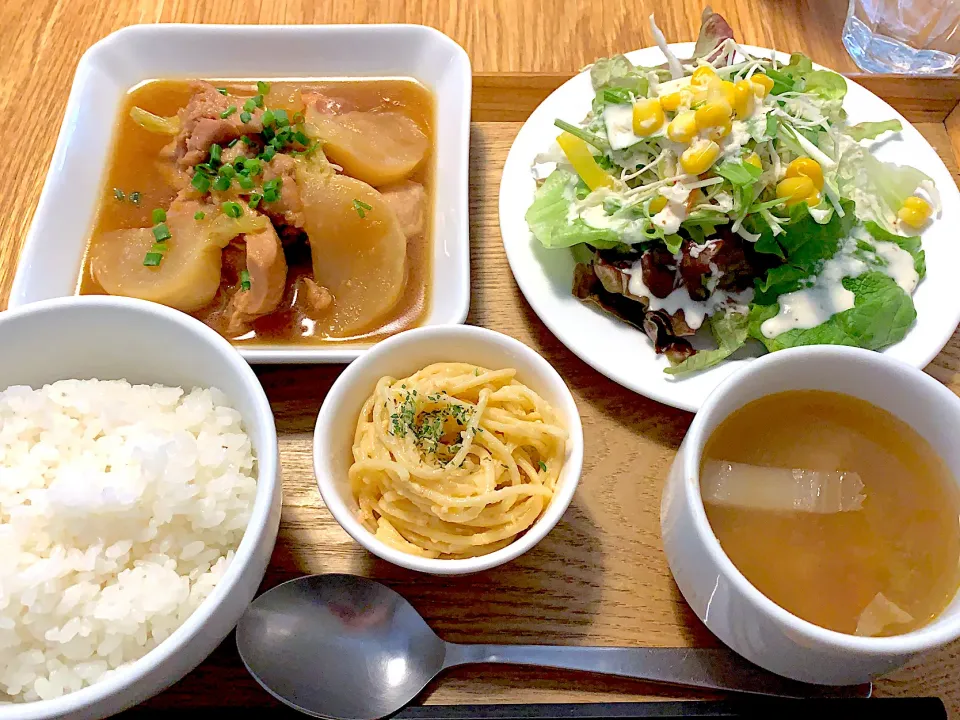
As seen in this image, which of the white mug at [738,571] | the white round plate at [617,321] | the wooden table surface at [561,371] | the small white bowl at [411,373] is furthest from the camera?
the white round plate at [617,321]

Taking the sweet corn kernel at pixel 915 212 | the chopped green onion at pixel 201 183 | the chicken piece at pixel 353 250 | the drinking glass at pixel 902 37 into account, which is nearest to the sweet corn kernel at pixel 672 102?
the sweet corn kernel at pixel 915 212

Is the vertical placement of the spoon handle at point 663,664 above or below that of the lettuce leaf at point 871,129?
below

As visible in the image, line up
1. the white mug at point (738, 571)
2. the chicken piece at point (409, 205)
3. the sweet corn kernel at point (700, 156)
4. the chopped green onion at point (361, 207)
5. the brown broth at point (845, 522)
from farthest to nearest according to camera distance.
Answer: the chicken piece at point (409, 205), the chopped green onion at point (361, 207), the sweet corn kernel at point (700, 156), the brown broth at point (845, 522), the white mug at point (738, 571)

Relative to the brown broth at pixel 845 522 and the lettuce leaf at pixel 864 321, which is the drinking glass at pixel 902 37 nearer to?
the lettuce leaf at pixel 864 321

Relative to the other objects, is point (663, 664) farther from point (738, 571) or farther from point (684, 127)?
point (684, 127)

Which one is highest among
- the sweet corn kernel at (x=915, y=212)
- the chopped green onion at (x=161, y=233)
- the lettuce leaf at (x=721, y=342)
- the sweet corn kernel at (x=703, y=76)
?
the sweet corn kernel at (x=703, y=76)

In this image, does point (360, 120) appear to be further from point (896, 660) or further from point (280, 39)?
point (896, 660)

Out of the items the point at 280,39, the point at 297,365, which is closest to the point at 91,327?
the point at 297,365

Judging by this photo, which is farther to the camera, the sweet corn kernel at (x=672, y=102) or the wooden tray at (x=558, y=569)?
the sweet corn kernel at (x=672, y=102)
